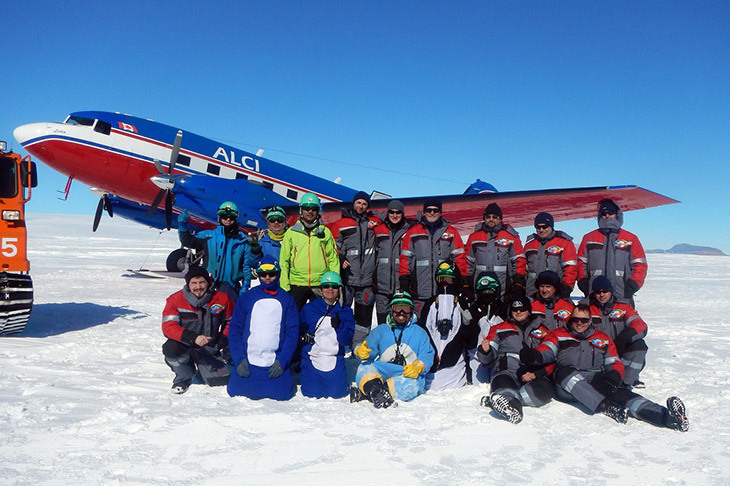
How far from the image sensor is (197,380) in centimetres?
557

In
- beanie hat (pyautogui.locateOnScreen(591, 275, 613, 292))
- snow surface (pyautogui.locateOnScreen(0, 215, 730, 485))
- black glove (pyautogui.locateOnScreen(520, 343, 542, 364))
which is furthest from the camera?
beanie hat (pyautogui.locateOnScreen(591, 275, 613, 292))

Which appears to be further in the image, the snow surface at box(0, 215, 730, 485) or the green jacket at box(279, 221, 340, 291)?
the green jacket at box(279, 221, 340, 291)

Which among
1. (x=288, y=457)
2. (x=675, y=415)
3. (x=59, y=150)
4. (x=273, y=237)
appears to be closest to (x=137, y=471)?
(x=288, y=457)

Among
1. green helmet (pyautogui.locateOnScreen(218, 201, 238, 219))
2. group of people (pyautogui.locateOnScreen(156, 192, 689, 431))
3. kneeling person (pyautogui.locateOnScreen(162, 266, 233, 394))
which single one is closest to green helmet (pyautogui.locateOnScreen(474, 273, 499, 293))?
group of people (pyautogui.locateOnScreen(156, 192, 689, 431))

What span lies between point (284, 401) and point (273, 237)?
7.38 feet

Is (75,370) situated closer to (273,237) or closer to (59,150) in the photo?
(273,237)

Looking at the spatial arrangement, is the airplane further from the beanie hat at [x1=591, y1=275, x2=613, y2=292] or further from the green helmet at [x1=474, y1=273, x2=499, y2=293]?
the beanie hat at [x1=591, y1=275, x2=613, y2=292]

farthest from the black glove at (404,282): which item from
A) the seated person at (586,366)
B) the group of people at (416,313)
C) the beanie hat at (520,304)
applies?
the seated person at (586,366)

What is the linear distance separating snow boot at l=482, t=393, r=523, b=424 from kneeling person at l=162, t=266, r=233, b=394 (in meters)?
2.74

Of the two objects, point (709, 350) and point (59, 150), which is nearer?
point (709, 350)

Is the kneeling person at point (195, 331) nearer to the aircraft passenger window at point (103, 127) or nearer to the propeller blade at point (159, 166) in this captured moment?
the propeller blade at point (159, 166)

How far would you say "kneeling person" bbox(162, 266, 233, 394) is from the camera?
16.7 ft

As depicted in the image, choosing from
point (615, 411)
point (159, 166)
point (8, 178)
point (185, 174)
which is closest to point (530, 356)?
point (615, 411)

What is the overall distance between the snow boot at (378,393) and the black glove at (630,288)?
322 centimetres
